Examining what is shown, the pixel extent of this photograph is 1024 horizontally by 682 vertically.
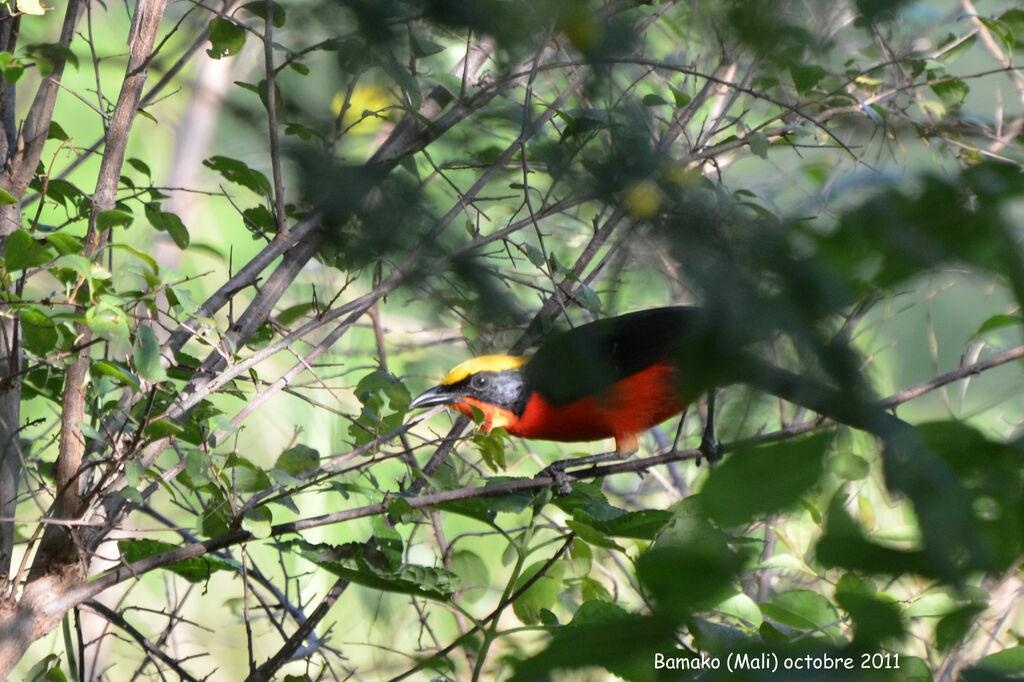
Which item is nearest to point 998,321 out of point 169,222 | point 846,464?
point 846,464

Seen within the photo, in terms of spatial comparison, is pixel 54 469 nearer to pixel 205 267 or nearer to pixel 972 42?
pixel 972 42

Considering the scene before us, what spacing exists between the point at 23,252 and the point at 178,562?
2.86 feet

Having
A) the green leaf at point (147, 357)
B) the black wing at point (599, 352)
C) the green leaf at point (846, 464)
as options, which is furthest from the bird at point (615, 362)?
the green leaf at point (147, 357)

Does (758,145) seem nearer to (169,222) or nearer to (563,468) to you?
(563,468)

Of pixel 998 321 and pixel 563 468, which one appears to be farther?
pixel 563 468

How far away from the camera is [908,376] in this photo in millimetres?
686

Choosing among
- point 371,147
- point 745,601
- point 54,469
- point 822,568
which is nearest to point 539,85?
point 371,147

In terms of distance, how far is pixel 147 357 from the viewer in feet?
5.74

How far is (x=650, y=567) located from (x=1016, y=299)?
1.07 ft

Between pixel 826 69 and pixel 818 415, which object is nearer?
pixel 818 415

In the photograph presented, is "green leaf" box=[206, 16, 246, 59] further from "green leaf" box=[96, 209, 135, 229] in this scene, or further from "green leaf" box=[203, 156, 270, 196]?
"green leaf" box=[96, 209, 135, 229]

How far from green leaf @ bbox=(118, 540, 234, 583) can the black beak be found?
846 mm

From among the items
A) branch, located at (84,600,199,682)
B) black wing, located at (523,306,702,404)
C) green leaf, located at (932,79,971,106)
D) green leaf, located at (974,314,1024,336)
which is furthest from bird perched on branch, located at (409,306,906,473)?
green leaf, located at (932,79,971,106)

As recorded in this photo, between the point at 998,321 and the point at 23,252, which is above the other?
the point at 23,252
